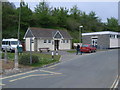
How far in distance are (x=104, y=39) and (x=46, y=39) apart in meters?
15.0

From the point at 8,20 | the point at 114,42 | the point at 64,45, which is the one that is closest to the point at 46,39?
the point at 64,45

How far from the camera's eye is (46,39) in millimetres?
33844

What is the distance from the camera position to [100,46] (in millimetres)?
41250

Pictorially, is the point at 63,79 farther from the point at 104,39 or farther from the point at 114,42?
the point at 114,42

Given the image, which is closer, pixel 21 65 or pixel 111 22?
pixel 21 65

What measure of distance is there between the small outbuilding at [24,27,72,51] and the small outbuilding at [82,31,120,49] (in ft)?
27.0

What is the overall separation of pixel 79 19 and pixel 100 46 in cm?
3216

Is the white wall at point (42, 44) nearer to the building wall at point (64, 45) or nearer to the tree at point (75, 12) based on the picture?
the building wall at point (64, 45)

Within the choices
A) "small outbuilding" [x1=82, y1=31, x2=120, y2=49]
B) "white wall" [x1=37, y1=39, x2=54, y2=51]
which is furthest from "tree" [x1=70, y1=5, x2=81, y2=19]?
"white wall" [x1=37, y1=39, x2=54, y2=51]

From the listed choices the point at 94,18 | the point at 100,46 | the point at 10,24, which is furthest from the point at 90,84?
the point at 94,18

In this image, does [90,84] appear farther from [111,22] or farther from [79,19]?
[111,22]

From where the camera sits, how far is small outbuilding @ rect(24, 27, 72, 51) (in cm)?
3234

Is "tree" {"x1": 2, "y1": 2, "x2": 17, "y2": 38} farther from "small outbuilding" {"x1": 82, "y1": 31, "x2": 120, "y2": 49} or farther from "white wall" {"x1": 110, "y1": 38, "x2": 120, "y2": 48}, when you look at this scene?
"white wall" {"x1": 110, "y1": 38, "x2": 120, "y2": 48}

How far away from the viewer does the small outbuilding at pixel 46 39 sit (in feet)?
106
